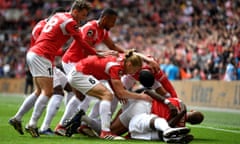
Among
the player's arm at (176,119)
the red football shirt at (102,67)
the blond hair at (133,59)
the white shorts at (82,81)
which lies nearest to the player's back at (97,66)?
the red football shirt at (102,67)

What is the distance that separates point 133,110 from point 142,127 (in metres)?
0.45

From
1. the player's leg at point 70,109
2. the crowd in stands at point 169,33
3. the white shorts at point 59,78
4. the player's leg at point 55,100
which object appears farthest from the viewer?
the crowd in stands at point 169,33

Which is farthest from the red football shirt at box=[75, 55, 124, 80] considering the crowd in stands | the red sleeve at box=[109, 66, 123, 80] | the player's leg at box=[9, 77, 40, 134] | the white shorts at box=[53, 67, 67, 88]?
the crowd in stands

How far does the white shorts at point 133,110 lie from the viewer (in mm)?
10479

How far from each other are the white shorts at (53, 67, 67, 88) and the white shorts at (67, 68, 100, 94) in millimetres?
1555

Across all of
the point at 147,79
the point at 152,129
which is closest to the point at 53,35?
the point at 147,79

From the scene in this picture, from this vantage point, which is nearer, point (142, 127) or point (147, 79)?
point (142, 127)

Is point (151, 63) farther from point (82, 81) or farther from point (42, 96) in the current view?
point (42, 96)

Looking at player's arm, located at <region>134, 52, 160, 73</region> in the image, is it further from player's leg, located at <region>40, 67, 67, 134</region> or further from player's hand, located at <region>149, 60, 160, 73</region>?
player's leg, located at <region>40, 67, 67, 134</region>

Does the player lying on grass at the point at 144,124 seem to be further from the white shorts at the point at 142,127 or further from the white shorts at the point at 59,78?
the white shorts at the point at 59,78

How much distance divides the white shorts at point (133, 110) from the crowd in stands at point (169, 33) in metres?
12.4

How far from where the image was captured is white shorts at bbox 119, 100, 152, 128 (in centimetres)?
1048

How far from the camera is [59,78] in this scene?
1267cm

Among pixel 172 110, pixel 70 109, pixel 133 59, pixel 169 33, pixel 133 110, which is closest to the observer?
pixel 172 110
